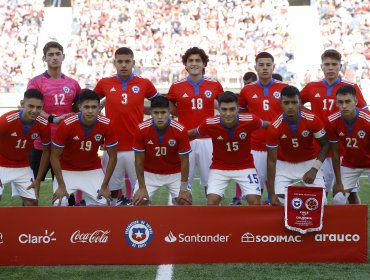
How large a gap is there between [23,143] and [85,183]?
0.74m

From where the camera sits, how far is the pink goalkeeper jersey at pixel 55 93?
7250mm

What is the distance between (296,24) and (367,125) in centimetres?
1666

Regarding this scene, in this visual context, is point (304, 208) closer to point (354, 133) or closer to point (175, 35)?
point (354, 133)

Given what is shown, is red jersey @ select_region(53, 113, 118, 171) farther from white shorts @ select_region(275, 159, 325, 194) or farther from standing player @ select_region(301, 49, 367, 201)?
standing player @ select_region(301, 49, 367, 201)

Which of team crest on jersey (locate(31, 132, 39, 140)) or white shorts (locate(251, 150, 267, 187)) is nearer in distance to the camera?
team crest on jersey (locate(31, 132, 39, 140))

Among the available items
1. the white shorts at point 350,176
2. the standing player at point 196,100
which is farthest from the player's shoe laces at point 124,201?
the white shorts at point 350,176

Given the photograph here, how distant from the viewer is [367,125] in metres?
6.41

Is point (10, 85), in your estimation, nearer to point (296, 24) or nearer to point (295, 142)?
point (296, 24)

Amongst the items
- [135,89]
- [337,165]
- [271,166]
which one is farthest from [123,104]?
[337,165]

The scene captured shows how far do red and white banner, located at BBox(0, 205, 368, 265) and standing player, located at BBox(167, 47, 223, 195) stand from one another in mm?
→ 1909

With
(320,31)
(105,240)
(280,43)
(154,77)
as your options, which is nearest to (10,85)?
(154,77)

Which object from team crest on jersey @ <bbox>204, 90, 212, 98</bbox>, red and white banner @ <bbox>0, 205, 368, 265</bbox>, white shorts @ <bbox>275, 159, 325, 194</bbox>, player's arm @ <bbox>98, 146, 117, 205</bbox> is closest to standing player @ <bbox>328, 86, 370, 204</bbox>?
white shorts @ <bbox>275, 159, 325, 194</bbox>

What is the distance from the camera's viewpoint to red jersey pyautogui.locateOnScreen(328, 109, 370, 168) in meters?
6.44

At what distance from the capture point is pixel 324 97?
24.1ft
